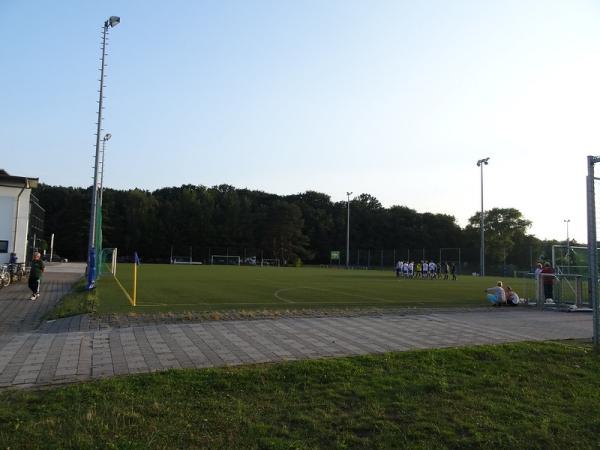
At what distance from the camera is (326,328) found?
9.85 m

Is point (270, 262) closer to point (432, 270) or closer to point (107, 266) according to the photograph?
point (107, 266)

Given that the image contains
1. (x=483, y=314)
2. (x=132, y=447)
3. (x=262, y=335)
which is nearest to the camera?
(x=132, y=447)

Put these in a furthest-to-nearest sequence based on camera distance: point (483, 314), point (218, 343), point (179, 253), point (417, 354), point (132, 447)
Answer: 1. point (179, 253)
2. point (483, 314)
3. point (218, 343)
4. point (417, 354)
5. point (132, 447)

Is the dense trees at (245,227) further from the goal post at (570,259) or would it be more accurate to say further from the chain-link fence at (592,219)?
the chain-link fence at (592,219)

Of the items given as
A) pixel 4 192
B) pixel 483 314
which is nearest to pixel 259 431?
pixel 483 314

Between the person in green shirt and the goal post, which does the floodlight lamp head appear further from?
the goal post

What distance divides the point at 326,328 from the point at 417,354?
2844mm

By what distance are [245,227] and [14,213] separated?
230 feet

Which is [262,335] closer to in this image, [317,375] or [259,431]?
[317,375]

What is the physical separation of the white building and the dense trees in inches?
2295

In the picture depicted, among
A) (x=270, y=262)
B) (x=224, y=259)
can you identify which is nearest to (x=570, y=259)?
(x=270, y=262)

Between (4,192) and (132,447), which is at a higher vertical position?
(4,192)

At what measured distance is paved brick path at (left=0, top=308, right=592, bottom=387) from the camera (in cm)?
650

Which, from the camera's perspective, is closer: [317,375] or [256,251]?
[317,375]
